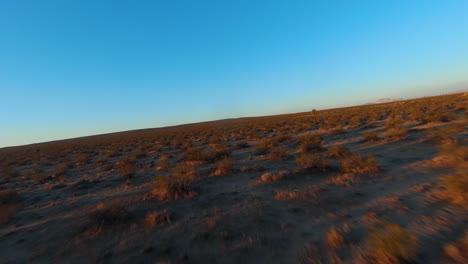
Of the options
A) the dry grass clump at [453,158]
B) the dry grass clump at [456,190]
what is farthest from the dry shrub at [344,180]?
the dry grass clump at [453,158]

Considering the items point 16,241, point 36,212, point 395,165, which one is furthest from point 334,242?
point 36,212

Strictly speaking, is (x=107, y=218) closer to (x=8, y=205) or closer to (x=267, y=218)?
(x=267, y=218)

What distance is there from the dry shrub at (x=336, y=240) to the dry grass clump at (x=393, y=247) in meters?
0.33

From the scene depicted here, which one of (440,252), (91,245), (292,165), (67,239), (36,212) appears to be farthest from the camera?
(292,165)

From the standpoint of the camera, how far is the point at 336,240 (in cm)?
272

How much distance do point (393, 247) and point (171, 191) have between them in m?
4.58

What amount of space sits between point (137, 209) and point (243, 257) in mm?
3106

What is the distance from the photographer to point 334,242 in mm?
2713

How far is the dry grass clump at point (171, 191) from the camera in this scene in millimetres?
4906

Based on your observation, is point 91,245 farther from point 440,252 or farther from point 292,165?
point 292,165

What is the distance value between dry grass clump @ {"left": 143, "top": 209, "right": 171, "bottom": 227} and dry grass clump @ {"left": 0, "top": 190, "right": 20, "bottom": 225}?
4051mm

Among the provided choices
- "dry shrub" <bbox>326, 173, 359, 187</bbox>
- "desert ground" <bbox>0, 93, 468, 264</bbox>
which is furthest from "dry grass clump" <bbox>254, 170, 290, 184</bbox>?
"dry shrub" <bbox>326, 173, 359, 187</bbox>

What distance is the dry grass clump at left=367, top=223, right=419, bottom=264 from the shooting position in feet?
7.25

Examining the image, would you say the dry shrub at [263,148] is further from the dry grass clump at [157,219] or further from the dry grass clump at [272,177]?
the dry grass clump at [157,219]
